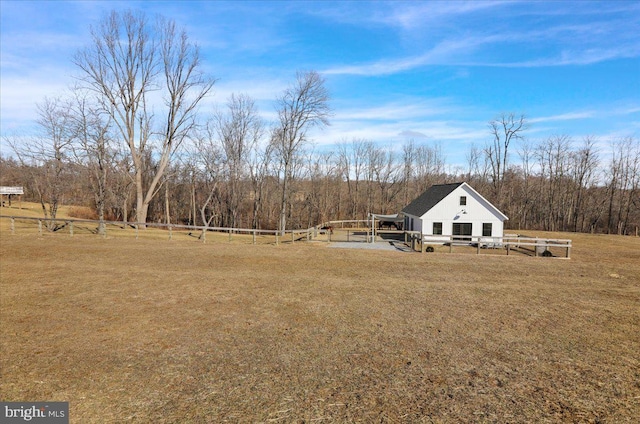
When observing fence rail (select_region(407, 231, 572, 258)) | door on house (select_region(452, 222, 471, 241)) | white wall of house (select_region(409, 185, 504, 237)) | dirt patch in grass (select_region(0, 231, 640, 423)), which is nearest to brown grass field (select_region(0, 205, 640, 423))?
dirt patch in grass (select_region(0, 231, 640, 423))

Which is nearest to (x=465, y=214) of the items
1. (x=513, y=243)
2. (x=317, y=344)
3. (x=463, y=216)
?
(x=463, y=216)

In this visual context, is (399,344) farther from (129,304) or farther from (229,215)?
(229,215)

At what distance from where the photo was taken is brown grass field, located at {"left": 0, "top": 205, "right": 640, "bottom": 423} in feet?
16.6

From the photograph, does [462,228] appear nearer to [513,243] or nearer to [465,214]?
[465,214]

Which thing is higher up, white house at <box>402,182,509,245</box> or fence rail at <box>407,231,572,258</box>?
white house at <box>402,182,509,245</box>

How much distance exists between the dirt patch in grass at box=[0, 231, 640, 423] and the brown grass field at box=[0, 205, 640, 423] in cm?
4

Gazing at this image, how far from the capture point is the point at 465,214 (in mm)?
26812

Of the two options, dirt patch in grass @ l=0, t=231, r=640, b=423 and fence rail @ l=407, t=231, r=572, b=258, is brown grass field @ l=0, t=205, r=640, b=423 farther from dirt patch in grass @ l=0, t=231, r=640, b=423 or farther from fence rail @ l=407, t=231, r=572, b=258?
fence rail @ l=407, t=231, r=572, b=258

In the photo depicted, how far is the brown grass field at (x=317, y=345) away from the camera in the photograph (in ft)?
16.6

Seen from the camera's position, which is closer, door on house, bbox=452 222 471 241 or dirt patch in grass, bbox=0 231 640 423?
dirt patch in grass, bbox=0 231 640 423

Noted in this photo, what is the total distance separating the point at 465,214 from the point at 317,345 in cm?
2274

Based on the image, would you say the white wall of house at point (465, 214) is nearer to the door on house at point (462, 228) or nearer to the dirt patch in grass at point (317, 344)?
the door on house at point (462, 228)

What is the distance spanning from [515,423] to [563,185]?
61.2 metres

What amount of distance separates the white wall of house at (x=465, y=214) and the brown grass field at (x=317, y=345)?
489 inches
